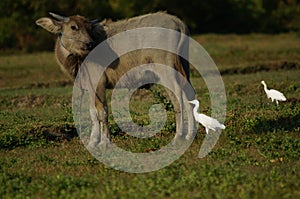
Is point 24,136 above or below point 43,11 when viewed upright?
above

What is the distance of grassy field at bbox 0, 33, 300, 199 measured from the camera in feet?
22.2

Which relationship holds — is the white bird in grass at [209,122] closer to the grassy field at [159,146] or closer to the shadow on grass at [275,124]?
the grassy field at [159,146]

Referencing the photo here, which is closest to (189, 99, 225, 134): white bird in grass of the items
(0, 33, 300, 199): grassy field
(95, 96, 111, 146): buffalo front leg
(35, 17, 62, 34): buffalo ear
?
(0, 33, 300, 199): grassy field

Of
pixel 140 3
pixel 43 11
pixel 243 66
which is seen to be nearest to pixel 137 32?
pixel 243 66

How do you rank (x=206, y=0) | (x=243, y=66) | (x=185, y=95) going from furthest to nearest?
(x=206, y=0), (x=243, y=66), (x=185, y=95)

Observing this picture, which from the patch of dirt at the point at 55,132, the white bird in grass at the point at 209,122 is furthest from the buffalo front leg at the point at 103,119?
the white bird in grass at the point at 209,122

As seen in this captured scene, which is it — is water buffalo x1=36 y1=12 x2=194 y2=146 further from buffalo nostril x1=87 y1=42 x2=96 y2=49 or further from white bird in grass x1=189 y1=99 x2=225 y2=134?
white bird in grass x1=189 y1=99 x2=225 y2=134

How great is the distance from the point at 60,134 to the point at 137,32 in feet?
6.10

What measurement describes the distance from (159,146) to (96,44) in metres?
1.76

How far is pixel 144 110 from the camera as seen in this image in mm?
12453

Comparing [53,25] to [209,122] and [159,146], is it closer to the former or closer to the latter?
[159,146]

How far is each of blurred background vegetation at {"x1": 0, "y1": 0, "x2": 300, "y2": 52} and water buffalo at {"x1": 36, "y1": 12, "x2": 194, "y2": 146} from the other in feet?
56.7

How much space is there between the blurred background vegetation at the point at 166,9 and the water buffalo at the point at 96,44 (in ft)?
56.7

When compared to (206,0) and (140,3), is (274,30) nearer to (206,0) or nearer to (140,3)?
(206,0)
